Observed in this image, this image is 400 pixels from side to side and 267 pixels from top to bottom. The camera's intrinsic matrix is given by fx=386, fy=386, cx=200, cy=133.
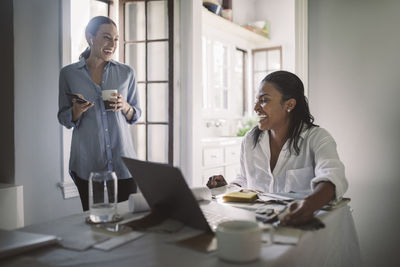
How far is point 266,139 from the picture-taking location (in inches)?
71.4

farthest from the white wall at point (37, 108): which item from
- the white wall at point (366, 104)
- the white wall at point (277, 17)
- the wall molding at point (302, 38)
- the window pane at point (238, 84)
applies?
the white wall at point (277, 17)

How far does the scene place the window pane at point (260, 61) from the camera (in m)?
6.16

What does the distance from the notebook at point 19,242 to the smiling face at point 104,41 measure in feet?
4.87

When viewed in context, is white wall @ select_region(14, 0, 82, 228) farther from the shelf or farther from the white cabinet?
the shelf

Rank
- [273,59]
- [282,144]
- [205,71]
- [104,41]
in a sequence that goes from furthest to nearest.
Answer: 1. [273,59]
2. [205,71]
3. [104,41]
4. [282,144]

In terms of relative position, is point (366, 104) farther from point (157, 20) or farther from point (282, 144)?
point (157, 20)

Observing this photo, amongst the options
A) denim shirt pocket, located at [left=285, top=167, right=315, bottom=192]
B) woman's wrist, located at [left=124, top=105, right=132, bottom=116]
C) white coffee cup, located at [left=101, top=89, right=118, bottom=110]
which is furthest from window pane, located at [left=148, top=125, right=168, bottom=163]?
denim shirt pocket, located at [left=285, top=167, right=315, bottom=192]

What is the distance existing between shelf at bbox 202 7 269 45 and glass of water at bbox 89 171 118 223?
11.4ft

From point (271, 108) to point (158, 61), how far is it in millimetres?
1882

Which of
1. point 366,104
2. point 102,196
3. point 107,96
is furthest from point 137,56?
point 102,196

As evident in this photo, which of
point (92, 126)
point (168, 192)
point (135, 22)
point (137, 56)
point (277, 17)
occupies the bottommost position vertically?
point (168, 192)

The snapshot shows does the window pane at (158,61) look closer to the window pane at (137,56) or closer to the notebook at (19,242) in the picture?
the window pane at (137,56)

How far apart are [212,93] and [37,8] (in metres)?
2.94

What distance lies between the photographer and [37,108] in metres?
2.51
